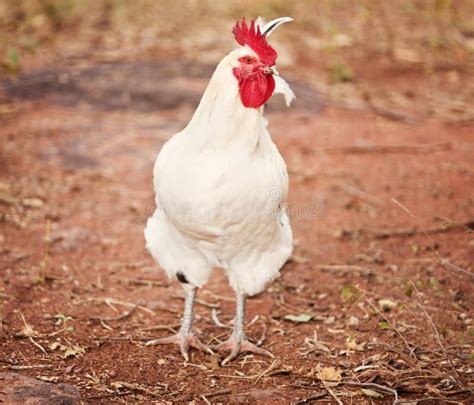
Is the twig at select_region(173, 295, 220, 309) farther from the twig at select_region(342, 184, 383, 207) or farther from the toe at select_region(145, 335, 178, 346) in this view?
the twig at select_region(342, 184, 383, 207)

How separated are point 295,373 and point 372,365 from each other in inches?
17.6

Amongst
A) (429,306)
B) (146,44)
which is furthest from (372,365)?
(146,44)

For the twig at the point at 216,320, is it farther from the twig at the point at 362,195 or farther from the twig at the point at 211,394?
the twig at the point at 362,195

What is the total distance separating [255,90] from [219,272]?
2.28 metres

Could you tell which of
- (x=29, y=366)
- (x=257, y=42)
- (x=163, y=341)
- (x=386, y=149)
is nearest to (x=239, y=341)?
(x=163, y=341)

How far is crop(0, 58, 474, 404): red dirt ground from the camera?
150 inches

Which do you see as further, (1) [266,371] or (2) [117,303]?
(2) [117,303]

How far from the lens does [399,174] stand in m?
7.22

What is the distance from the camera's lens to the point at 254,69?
3678 mm

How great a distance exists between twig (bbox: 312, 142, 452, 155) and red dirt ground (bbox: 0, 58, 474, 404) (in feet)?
0.08

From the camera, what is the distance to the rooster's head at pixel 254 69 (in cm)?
368

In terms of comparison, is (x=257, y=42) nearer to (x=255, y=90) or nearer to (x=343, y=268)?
(x=255, y=90)

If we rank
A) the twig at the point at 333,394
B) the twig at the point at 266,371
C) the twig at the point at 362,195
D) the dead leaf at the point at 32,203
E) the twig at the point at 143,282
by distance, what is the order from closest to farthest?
the twig at the point at 333,394, the twig at the point at 266,371, the twig at the point at 143,282, the dead leaf at the point at 32,203, the twig at the point at 362,195

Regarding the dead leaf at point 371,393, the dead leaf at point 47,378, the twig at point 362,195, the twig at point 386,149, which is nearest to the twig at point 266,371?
the dead leaf at point 371,393
